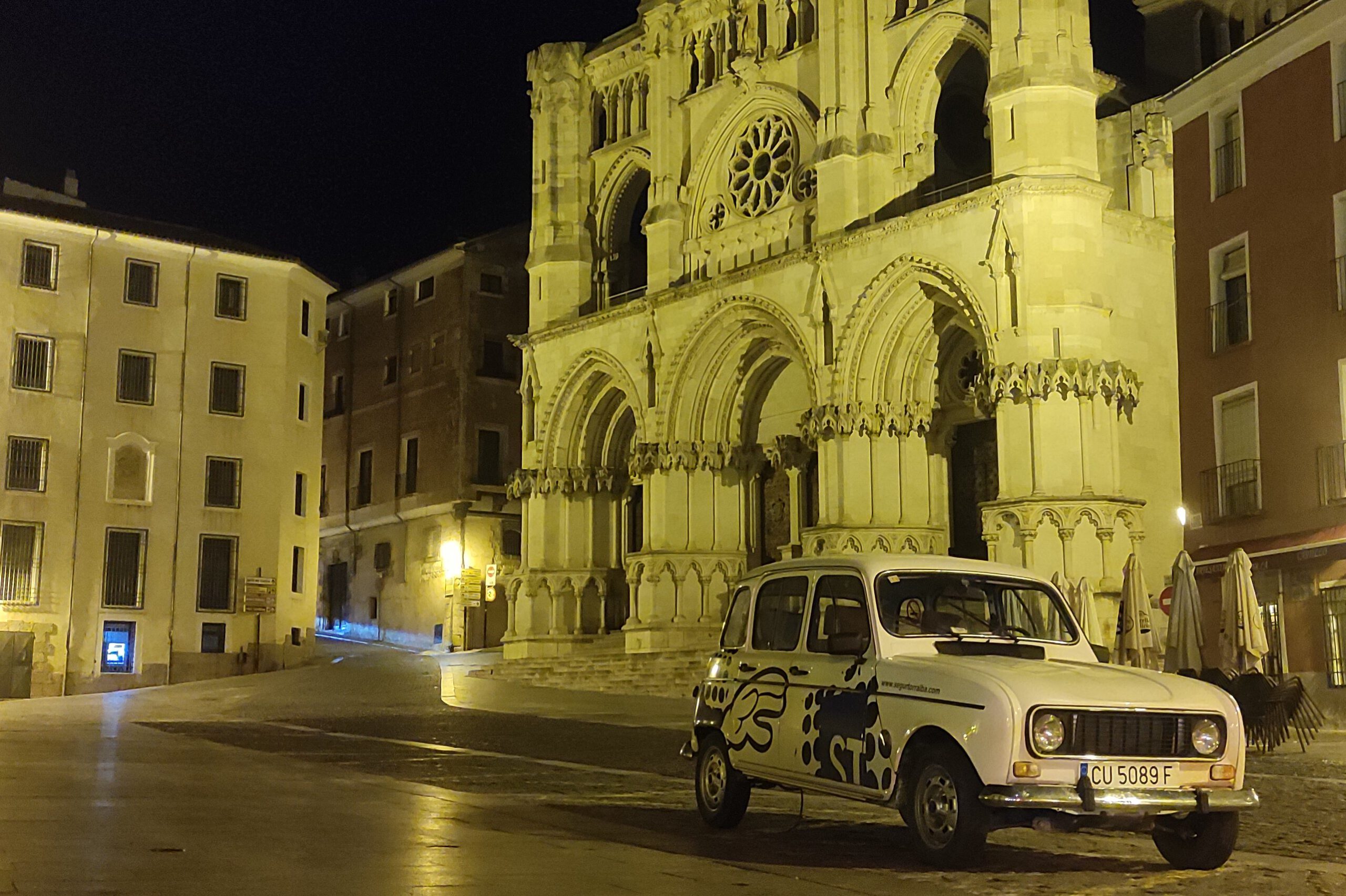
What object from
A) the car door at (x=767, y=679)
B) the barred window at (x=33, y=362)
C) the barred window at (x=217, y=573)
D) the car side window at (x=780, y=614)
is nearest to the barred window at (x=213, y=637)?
the barred window at (x=217, y=573)

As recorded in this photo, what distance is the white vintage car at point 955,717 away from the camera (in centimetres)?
901

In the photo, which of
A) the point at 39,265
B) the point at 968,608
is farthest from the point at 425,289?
the point at 968,608

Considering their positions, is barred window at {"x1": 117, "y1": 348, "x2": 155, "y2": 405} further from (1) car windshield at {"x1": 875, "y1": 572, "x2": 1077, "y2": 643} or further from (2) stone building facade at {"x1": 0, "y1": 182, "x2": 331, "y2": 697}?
(1) car windshield at {"x1": 875, "y1": 572, "x2": 1077, "y2": 643}

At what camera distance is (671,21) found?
1547 inches

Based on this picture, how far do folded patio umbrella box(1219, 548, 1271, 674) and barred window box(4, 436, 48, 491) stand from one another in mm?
32563

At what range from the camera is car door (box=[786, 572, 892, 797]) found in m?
9.98

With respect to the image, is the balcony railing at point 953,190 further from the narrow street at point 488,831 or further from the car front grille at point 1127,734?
the car front grille at point 1127,734

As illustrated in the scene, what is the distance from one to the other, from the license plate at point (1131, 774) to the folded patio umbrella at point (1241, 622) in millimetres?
10541

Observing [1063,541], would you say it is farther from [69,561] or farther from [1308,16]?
[69,561]

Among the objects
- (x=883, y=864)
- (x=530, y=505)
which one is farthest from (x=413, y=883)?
(x=530, y=505)

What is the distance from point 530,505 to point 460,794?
2789cm

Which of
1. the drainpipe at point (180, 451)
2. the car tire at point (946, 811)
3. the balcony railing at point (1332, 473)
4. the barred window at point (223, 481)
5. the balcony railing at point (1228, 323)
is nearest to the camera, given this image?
the car tire at point (946, 811)

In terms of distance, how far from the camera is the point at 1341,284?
75.5ft

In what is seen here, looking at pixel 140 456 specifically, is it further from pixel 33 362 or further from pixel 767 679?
pixel 767 679
